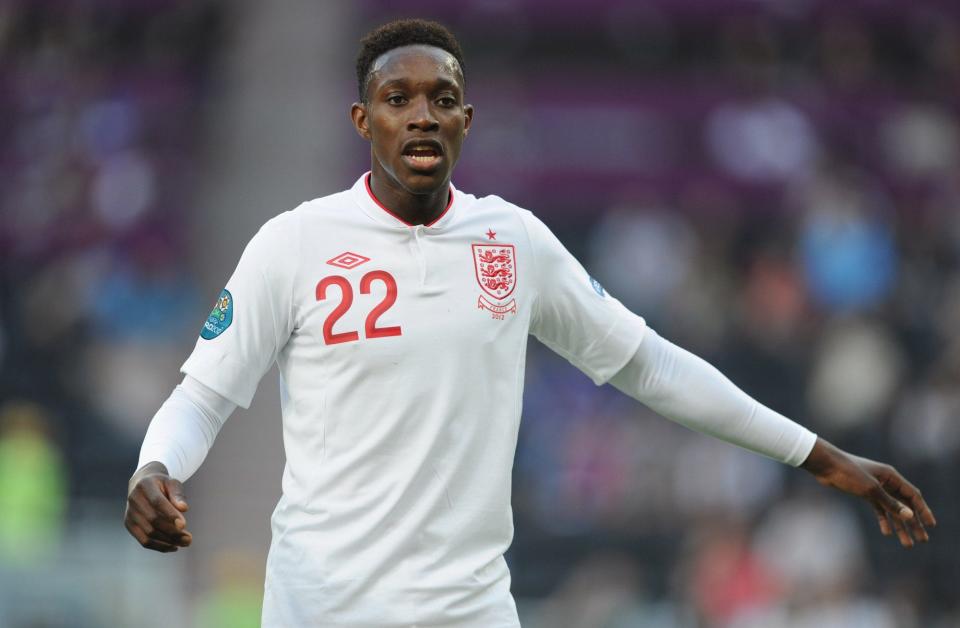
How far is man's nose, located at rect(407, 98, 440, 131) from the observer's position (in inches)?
164

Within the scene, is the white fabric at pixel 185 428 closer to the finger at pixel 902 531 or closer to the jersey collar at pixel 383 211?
the jersey collar at pixel 383 211

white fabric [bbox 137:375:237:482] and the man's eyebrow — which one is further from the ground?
the man's eyebrow

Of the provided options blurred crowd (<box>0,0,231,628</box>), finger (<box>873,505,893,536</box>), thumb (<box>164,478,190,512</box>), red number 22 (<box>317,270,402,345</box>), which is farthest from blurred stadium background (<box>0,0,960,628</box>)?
thumb (<box>164,478,190,512</box>)

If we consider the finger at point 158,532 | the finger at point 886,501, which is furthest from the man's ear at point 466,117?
the finger at point 886,501

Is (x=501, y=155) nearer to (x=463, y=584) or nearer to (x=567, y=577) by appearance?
(x=567, y=577)

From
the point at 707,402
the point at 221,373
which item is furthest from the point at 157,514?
the point at 707,402

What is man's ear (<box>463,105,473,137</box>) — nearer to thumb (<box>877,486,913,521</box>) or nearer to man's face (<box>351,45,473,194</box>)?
man's face (<box>351,45,473,194</box>)

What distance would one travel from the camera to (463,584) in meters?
4.08

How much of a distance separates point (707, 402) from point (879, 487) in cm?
53

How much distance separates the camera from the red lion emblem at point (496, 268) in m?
4.27

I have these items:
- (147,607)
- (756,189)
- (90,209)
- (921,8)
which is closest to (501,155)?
(756,189)

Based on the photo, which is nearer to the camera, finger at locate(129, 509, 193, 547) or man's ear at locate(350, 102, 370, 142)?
finger at locate(129, 509, 193, 547)

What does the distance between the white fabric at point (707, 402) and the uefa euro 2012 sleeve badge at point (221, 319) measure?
3.68 ft

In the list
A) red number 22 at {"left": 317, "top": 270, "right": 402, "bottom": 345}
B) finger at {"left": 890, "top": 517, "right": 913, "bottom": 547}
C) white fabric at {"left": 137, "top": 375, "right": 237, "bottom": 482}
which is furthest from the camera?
finger at {"left": 890, "top": 517, "right": 913, "bottom": 547}
